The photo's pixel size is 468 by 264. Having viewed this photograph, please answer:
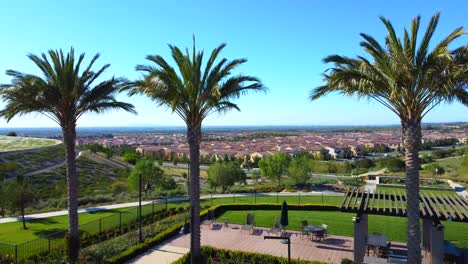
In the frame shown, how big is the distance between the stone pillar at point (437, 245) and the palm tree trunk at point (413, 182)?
2369mm

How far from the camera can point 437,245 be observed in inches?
473

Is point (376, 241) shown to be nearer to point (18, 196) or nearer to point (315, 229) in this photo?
point (315, 229)

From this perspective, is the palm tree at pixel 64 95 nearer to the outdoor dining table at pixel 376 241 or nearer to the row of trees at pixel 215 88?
the row of trees at pixel 215 88

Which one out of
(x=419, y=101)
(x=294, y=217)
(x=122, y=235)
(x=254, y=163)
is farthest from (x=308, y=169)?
(x=254, y=163)

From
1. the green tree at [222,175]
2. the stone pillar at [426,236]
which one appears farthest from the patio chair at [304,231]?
the green tree at [222,175]

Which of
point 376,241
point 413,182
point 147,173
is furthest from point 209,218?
point 147,173

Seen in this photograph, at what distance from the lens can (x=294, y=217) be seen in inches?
888

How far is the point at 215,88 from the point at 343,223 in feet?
43.1

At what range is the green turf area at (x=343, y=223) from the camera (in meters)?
17.7

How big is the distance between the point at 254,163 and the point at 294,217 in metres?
62.0

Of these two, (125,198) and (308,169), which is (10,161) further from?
(308,169)

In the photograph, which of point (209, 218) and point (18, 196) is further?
point (18, 196)

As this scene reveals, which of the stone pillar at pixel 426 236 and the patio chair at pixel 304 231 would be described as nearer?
the stone pillar at pixel 426 236

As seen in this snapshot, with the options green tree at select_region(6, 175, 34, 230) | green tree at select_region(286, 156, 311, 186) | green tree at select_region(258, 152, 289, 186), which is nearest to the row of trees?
green tree at select_region(6, 175, 34, 230)
